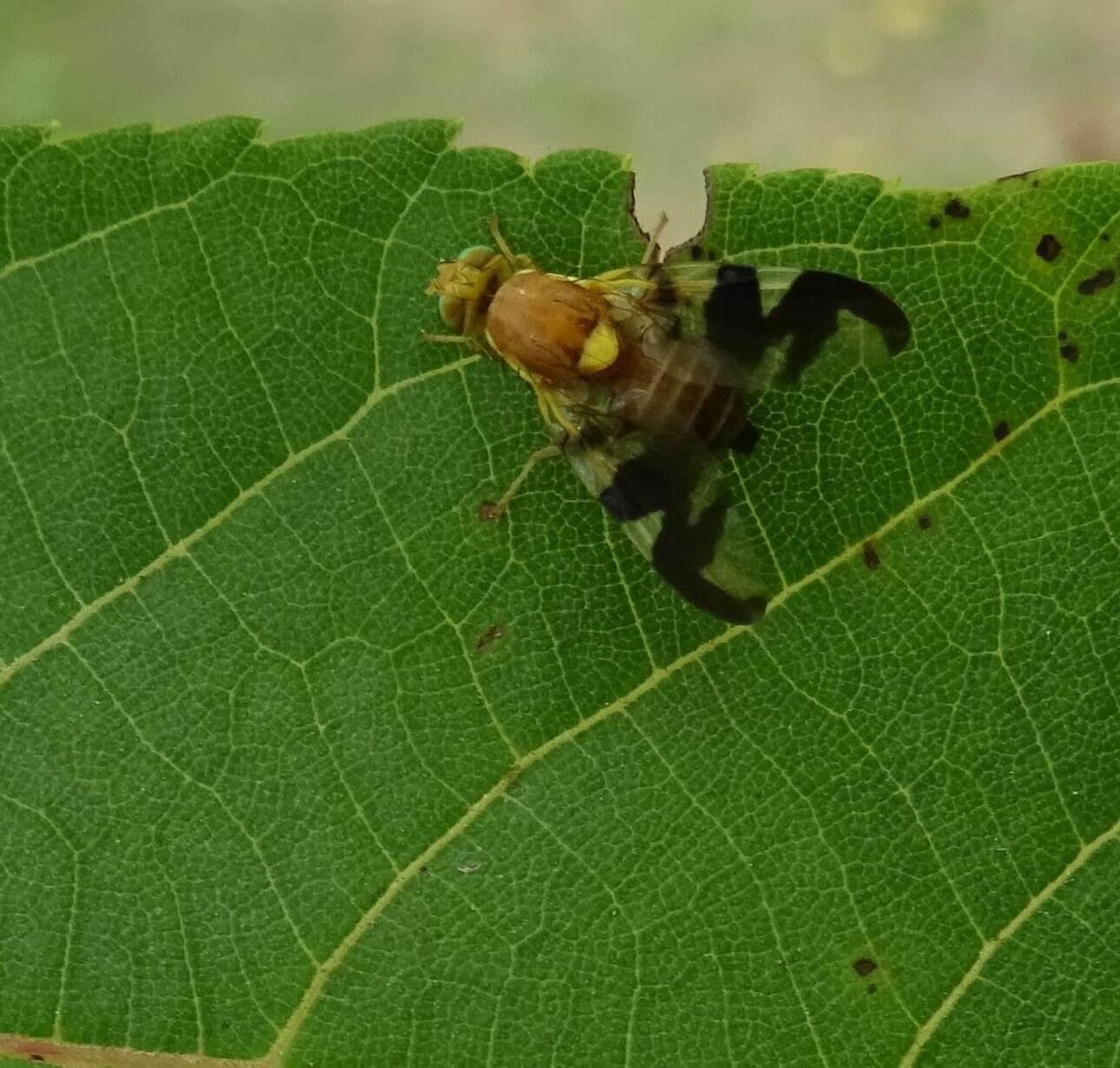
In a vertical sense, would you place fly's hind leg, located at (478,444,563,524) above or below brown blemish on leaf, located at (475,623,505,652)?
above

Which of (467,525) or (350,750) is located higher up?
(467,525)

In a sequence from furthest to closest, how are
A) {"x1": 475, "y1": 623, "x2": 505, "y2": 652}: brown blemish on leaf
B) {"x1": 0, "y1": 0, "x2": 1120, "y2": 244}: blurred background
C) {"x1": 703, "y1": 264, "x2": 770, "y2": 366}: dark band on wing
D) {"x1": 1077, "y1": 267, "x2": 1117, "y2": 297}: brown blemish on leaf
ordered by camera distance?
{"x1": 0, "y1": 0, "x2": 1120, "y2": 244}: blurred background
{"x1": 703, "y1": 264, "x2": 770, "y2": 366}: dark band on wing
{"x1": 475, "y1": 623, "x2": 505, "y2": 652}: brown blemish on leaf
{"x1": 1077, "y1": 267, "x2": 1117, "y2": 297}: brown blemish on leaf

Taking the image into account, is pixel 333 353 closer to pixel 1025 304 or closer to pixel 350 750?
pixel 350 750

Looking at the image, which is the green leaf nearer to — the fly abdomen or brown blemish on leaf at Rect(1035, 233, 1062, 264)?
brown blemish on leaf at Rect(1035, 233, 1062, 264)

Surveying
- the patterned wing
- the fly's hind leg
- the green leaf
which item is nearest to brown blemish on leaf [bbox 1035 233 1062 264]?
the green leaf

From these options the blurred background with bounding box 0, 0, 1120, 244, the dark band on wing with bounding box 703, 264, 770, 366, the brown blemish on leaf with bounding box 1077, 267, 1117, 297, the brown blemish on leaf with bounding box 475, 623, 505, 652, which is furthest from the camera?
the blurred background with bounding box 0, 0, 1120, 244

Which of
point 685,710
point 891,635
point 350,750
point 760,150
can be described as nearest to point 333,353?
point 350,750
